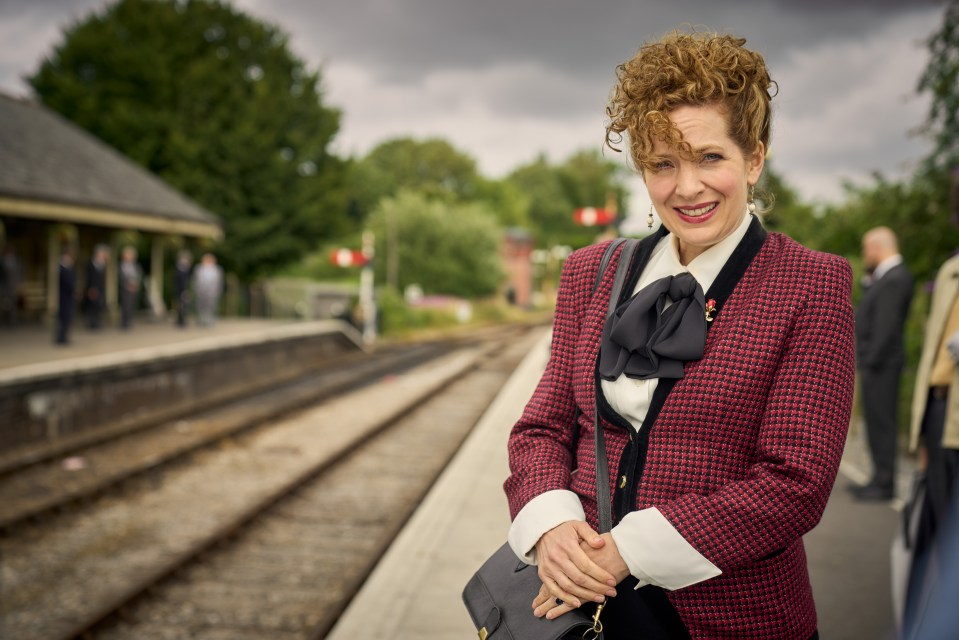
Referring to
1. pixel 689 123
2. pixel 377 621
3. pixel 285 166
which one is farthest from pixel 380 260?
pixel 689 123

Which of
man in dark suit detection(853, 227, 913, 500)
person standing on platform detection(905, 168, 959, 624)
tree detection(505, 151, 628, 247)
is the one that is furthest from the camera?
tree detection(505, 151, 628, 247)

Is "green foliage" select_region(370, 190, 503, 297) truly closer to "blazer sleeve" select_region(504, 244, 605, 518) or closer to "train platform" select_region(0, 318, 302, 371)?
"train platform" select_region(0, 318, 302, 371)

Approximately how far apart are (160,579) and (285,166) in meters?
24.9

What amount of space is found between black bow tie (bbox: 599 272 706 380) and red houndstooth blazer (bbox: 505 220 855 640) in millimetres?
35

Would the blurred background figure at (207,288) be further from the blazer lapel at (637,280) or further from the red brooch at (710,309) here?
the red brooch at (710,309)

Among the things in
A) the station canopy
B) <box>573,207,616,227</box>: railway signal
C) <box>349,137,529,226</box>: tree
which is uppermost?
<box>349,137,529,226</box>: tree

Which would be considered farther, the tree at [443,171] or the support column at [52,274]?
the tree at [443,171]

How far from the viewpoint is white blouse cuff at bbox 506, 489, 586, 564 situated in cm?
162

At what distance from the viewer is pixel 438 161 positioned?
81.5 m

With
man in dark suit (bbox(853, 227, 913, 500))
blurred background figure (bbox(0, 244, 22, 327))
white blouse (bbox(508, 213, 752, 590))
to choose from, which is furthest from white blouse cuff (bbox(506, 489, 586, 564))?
blurred background figure (bbox(0, 244, 22, 327))

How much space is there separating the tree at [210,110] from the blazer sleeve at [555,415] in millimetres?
28034

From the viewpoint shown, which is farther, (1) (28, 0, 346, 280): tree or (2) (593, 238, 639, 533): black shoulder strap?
(1) (28, 0, 346, 280): tree

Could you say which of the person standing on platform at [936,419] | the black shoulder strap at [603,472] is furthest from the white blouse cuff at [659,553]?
the person standing on platform at [936,419]

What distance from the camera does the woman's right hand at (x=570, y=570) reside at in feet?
5.05
